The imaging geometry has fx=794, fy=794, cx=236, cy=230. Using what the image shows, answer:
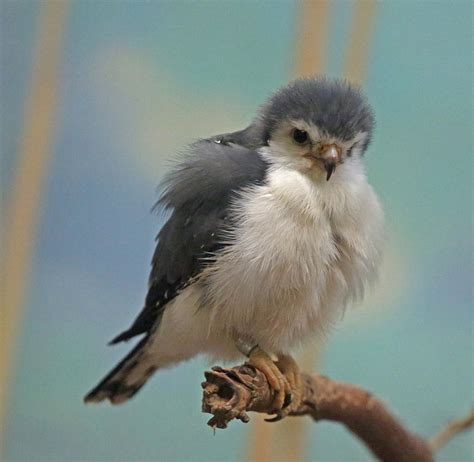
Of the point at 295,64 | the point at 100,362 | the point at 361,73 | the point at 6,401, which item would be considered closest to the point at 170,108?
the point at 295,64

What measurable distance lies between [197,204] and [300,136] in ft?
0.61

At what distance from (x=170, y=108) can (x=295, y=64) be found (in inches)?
13.1

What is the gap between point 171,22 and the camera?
204 centimetres

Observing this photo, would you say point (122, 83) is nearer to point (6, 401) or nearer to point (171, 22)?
point (171, 22)

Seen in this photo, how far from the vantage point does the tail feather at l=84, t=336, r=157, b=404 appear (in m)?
1.42

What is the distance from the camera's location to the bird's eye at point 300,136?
1170 mm

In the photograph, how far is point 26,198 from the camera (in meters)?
2.06

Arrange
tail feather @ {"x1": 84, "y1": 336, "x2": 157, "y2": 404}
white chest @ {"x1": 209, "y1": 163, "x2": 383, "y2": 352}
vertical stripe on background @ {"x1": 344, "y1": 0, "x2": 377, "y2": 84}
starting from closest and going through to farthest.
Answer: white chest @ {"x1": 209, "y1": 163, "x2": 383, "y2": 352}, tail feather @ {"x1": 84, "y1": 336, "x2": 157, "y2": 404}, vertical stripe on background @ {"x1": 344, "y1": 0, "x2": 377, "y2": 84}

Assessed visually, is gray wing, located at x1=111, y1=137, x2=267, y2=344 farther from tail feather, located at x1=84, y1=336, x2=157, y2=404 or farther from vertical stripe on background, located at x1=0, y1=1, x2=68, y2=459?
vertical stripe on background, located at x1=0, y1=1, x2=68, y2=459

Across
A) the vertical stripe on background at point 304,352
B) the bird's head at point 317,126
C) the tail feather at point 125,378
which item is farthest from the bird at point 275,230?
the vertical stripe on background at point 304,352

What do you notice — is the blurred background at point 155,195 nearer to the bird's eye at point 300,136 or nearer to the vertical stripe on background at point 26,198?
the vertical stripe on background at point 26,198

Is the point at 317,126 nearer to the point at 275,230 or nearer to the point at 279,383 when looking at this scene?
the point at 275,230

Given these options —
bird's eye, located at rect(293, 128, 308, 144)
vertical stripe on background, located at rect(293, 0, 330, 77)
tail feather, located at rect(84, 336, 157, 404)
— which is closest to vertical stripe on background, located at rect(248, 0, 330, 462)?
vertical stripe on background, located at rect(293, 0, 330, 77)

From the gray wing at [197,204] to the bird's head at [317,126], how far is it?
0.16 feet
